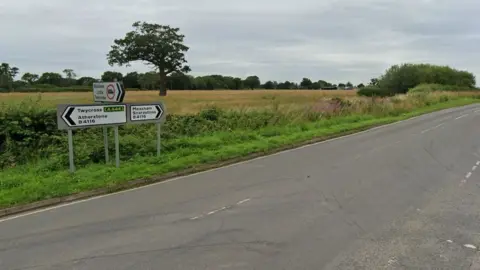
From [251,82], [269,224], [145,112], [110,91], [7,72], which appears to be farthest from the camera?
[251,82]

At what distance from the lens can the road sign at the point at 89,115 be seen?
883 cm

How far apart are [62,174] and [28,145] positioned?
4.81m

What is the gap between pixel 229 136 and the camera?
14.8 metres

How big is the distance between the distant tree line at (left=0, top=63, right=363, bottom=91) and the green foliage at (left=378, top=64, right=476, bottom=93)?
2164 centimetres

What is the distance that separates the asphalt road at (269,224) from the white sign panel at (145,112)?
2148 millimetres

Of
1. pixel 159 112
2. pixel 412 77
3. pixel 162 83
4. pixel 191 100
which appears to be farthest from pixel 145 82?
pixel 159 112

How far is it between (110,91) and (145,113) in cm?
107

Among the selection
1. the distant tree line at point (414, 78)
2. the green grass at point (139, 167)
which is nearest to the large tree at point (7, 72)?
the distant tree line at point (414, 78)

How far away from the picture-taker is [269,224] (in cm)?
572

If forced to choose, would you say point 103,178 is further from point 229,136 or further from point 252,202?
point 229,136

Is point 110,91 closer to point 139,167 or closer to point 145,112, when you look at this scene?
point 145,112

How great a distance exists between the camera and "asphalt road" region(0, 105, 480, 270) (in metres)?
4.52

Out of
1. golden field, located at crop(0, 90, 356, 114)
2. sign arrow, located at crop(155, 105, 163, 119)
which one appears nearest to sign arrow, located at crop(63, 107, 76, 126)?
sign arrow, located at crop(155, 105, 163, 119)


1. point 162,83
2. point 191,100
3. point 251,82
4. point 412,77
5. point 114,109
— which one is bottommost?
point 191,100
